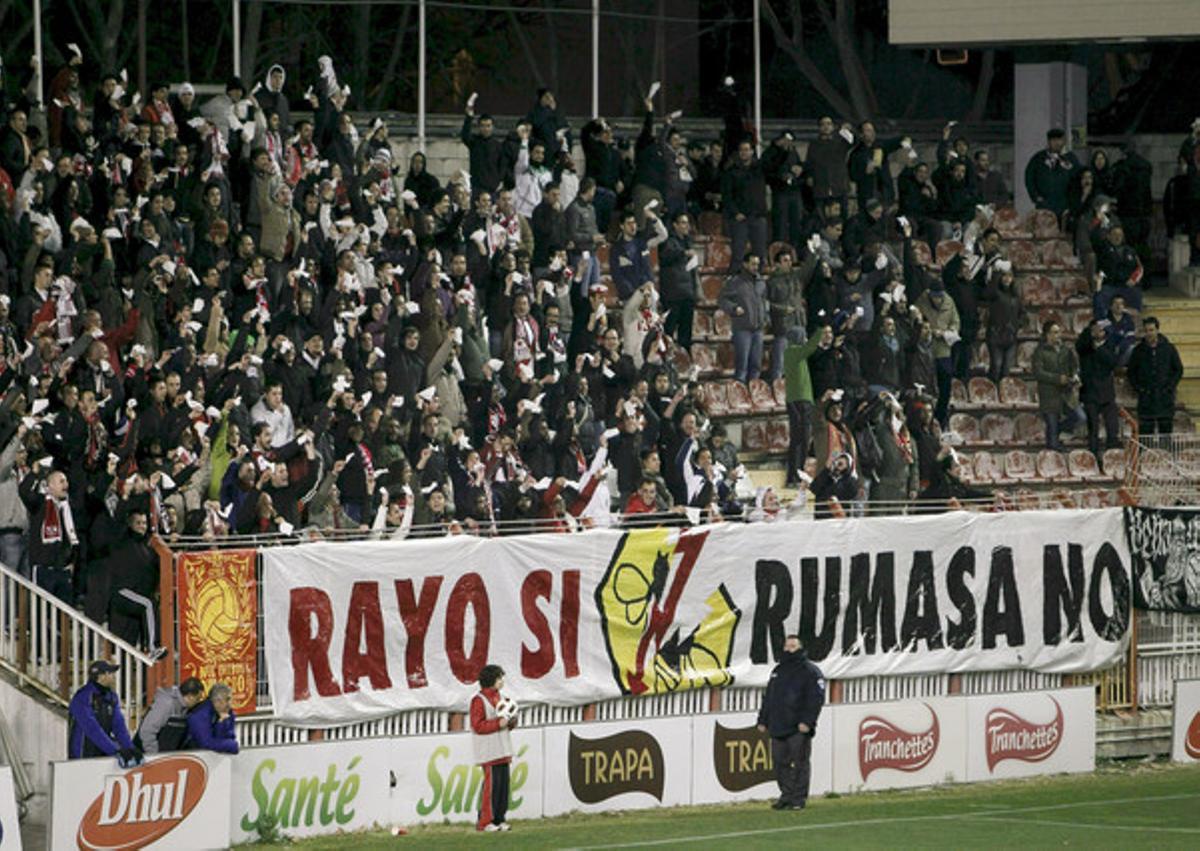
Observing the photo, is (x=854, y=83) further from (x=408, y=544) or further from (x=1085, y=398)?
(x=408, y=544)

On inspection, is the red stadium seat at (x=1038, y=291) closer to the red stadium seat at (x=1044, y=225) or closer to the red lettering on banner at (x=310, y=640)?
the red stadium seat at (x=1044, y=225)

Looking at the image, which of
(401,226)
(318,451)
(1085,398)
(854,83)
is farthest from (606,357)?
(854,83)

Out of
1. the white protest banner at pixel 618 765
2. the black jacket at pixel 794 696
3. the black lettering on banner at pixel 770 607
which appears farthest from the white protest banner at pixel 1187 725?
the white protest banner at pixel 618 765

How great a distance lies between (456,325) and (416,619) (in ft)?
15.4

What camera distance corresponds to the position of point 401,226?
2914 cm

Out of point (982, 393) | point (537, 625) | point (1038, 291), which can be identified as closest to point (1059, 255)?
point (1038, 291)

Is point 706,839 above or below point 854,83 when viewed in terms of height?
below

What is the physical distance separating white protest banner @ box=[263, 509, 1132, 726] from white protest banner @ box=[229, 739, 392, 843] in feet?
1.78

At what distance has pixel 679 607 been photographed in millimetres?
26344

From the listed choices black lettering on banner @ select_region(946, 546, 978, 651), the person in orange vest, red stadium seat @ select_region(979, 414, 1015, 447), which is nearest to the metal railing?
the person in orange vest

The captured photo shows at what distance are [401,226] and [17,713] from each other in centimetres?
825

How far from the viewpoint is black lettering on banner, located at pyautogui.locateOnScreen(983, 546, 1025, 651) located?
2839cm

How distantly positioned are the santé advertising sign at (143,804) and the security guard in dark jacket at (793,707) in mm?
5407

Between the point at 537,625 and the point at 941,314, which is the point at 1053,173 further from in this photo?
the point at 537,625
